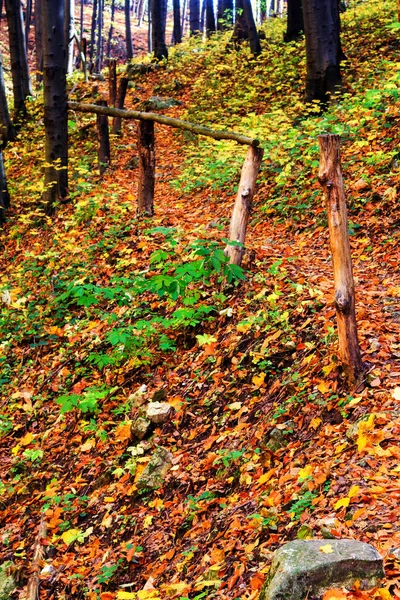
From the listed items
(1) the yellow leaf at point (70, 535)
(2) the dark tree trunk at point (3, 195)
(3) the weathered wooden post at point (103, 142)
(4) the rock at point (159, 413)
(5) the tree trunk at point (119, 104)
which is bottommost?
(1) the yellow leaf at point (70, 535)

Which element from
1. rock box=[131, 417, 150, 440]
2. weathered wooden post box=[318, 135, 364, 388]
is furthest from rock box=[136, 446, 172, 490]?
weathered wooden post box=[318, 135, 364, 388]

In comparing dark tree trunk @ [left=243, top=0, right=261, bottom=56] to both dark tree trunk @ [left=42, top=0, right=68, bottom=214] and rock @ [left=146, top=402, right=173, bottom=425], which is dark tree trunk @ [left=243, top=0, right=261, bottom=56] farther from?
rock @ [left=146, top=402, right=173, bottom=425]

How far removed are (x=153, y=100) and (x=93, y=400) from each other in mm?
13218

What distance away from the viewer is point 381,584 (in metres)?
2.43

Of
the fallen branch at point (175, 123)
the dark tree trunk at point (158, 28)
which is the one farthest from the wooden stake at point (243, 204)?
the dark tree trunk at point (158, 28)

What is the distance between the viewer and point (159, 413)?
478cm

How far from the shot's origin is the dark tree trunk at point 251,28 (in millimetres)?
16453

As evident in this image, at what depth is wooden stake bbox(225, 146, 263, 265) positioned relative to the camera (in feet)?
19.8

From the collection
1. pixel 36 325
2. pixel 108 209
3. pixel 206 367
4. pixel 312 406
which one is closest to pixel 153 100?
pixel 108 209

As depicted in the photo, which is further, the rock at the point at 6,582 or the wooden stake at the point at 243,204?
the wooden stake at the point at 243,204

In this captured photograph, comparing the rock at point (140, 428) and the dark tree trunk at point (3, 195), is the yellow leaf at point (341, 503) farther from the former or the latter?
the dark tree trunk at point (3, 195)

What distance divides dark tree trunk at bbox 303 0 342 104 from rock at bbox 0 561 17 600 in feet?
33.7

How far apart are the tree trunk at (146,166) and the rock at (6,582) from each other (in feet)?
18.3

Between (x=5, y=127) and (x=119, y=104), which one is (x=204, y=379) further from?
(x=5, y=127)
